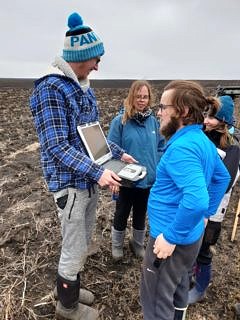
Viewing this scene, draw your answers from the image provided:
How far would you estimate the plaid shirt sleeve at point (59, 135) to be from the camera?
2400 mm

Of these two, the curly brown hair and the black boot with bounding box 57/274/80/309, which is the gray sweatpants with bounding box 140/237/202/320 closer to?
the black boot with bounding box 57/274/80/309

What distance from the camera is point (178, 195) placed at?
6.99ft

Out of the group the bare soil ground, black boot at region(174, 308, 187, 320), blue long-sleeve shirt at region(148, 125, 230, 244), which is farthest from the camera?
the bare soil ground

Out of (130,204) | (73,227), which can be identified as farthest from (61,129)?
(130,204)

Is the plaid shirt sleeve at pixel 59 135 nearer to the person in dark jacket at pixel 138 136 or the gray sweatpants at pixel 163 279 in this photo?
the gray sweatpants at pixel 163 279

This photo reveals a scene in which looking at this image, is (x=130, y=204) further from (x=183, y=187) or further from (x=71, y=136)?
(x=183, y=187)

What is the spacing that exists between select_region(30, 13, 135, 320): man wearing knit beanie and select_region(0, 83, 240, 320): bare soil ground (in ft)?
1.97

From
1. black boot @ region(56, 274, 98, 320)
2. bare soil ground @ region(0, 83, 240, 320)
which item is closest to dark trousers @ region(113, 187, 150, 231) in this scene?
bare soil ground @ region(0, 83, 240, 320)

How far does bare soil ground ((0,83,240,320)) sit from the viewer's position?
10.7 ft

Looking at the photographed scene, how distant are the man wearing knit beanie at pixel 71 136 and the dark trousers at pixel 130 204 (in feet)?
3.02

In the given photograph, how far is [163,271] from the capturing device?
224cm

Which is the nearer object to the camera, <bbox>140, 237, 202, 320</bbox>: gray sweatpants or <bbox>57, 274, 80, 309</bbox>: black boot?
<bbox>140, 237, 202, 320</bbox>: gray sweatpants

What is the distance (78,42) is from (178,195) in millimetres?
1244

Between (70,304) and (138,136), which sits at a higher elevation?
(138,136)
